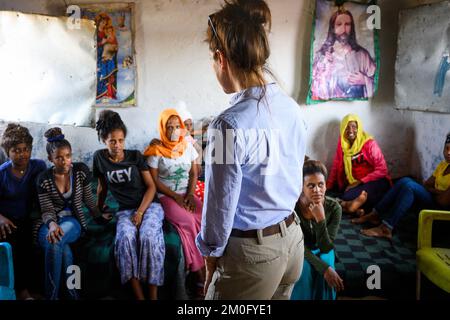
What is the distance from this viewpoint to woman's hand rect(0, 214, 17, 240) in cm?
190

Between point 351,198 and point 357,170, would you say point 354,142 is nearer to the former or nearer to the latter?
point 357,170

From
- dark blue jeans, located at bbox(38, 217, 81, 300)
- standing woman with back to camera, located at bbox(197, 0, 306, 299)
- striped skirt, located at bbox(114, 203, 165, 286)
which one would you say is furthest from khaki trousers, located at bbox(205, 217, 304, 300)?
dark blue jeans, located at bbox(38, 217, 81, 300)

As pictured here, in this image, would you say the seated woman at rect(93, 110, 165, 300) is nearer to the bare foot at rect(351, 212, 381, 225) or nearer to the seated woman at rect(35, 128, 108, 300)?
the seated woman at rect(35, 128, 108, 300)

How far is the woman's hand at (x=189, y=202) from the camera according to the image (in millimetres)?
2117

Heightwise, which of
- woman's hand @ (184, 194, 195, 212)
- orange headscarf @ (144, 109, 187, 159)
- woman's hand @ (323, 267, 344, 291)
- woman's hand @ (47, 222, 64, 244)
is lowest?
woman's hand @ (323, 267, 344, 291)

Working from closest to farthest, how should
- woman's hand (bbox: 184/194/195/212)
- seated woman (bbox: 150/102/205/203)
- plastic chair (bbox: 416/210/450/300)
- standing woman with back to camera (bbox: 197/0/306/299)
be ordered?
1. standing woman with back to camera (bbox: 197/0/306/299)
2. plastic chair (bbox: 416/210/450/300)
3. woman's hand (bbox: 184/194/195/212)
4. seated woman (bbox: 150/102/205/203)

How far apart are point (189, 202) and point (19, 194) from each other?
91 centimetres

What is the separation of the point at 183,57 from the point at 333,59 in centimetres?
92

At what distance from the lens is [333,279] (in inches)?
68.6

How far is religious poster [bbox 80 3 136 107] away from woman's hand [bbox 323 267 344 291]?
1.55 meters

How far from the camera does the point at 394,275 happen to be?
6.13ft

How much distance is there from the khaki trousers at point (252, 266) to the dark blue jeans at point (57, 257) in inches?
45.5
